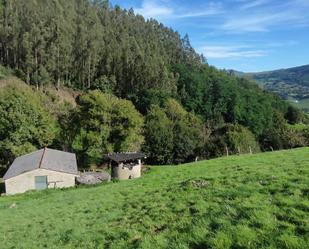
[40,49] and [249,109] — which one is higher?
[40,49]

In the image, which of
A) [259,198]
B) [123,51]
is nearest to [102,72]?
[123,51]

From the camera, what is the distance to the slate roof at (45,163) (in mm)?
47406

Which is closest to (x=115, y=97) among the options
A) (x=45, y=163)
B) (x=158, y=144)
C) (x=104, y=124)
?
(x=158, y=144)

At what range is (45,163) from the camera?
4819 centimetres

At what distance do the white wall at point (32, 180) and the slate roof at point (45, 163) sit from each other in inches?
18.2

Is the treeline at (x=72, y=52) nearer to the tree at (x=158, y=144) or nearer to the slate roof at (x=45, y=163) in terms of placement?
the tree at (x=158, y=144)

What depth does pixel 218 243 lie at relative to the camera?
10.3 meters

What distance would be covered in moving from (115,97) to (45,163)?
36265 mm

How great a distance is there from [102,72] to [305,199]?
114m

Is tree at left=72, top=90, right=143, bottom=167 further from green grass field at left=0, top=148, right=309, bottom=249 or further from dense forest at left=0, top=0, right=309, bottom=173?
green grass field at left=0, top=148, right=309, bottom=249

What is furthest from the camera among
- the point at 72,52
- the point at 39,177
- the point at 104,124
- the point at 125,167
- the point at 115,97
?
the point at 72,52

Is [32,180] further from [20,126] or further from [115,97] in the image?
[115,97]

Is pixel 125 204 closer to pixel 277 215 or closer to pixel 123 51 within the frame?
pixel 277 215

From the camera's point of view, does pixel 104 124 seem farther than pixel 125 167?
Yes
